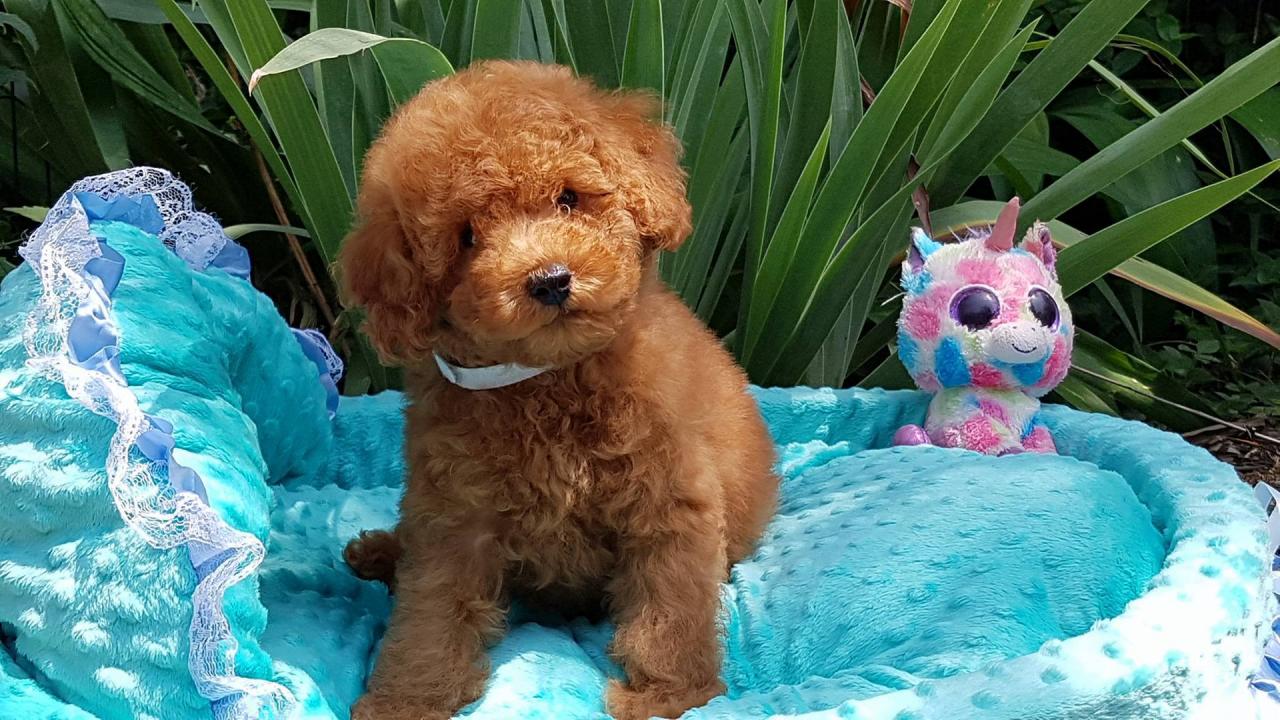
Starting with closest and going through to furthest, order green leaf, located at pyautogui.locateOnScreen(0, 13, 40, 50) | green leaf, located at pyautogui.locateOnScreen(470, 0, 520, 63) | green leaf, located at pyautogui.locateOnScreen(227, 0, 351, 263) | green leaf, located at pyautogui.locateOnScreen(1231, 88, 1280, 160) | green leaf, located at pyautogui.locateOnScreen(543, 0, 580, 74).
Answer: green leaf, located at pyautogui.locateOnScreen(227, 0, 351, 263)
green leaf, located at pyautogui.locateOnScreen(470, 0, 520, 63)
green leaf, located at pyautogui.locateOnScreen(543, 0, 580, 74)
green leaf, located at pyautogui.locateOnScreen(0, 13, 40, 50)
green leaf, located at pyautogui.locateOnScreen(1231, 88, 1280, 160)

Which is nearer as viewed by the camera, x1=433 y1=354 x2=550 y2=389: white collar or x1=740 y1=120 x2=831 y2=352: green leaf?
x1=433 y1=354 x2=550 y2=389: white collar

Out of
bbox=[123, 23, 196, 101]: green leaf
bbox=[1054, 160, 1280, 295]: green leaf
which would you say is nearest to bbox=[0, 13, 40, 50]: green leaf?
bbox=[123, 23, 196, 101]: green leaf

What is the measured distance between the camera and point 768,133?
90.8 inches

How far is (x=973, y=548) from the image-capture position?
1.71 meters

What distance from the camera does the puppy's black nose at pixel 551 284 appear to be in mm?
1328

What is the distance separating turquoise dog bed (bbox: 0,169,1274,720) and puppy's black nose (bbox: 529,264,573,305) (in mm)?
454

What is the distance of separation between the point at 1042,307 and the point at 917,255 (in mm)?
265

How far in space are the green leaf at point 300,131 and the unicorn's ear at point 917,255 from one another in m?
1.09

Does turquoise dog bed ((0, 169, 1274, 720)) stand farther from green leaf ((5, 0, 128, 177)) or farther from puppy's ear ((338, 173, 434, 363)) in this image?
green leaf ((5, 0, 128, 177))

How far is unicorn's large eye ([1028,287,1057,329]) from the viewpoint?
2105 millimetres

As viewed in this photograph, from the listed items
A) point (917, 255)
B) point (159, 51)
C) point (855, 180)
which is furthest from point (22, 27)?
point (917, 255)

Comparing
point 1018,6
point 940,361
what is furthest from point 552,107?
point 1018,6

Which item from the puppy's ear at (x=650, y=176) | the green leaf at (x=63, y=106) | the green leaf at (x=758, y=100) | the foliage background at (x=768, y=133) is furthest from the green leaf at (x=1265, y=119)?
the green leaf at (x=63, y=106)

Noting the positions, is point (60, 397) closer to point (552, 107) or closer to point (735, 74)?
point (552, 107)
